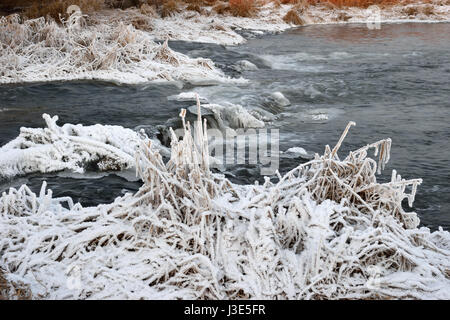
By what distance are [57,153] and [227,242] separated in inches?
134

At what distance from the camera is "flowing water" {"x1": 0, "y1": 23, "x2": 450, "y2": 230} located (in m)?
5.79

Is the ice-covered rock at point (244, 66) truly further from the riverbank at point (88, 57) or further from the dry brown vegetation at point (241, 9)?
the dry brown vegetation at point (241, 9)

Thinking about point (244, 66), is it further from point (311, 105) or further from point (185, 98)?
point (185, 98)

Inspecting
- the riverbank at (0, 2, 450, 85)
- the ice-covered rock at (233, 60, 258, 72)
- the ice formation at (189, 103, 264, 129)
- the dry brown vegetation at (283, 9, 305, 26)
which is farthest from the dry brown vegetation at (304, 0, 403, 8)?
the ice formation at (189, 103, 264, 129)

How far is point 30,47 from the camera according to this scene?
37.9 feet

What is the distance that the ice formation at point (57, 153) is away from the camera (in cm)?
581

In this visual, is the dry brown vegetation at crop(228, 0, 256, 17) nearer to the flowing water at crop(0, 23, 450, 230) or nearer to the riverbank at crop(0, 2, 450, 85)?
the flowing water at crop(0, 23, 450, 230)

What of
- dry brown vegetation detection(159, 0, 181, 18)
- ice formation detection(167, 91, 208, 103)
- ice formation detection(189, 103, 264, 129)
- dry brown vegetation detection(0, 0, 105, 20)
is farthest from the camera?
dry brown vegetation detection(159, 0, 181, 18)

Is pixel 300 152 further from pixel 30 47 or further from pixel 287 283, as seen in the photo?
pixel 30 47

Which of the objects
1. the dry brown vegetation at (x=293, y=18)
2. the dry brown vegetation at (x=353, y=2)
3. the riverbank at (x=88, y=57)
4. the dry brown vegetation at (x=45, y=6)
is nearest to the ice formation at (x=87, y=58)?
the riverbank at (x=88, y=57)

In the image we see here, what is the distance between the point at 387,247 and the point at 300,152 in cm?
386

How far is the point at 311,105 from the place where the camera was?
10.2m

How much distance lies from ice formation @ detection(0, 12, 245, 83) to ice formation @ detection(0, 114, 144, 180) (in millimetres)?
5121
